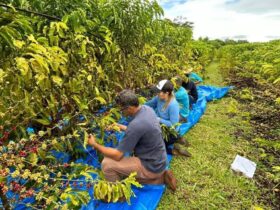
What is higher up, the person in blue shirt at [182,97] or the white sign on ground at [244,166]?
the person in blue shirt at [182,97]

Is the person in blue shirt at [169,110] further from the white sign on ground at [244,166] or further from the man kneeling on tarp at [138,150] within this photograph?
the man kneeling on tarp at [138,150]

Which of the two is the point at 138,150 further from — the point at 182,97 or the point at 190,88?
the point at 190,88

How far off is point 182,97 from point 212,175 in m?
1.48

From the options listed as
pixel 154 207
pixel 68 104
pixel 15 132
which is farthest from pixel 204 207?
pixel 15 132

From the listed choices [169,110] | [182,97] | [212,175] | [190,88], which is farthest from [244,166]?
[190,88]

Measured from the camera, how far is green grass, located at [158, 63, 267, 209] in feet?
10.5

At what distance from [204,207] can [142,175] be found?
2.29 ft

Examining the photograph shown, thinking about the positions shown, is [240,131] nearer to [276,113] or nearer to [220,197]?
[276,113]

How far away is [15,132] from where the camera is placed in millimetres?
2098

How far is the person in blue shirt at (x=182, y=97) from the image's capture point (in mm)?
4773

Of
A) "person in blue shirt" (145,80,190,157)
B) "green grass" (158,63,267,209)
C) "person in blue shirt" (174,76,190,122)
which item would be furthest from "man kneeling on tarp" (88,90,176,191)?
→ "person in blue shirt" (174,76,190,122)

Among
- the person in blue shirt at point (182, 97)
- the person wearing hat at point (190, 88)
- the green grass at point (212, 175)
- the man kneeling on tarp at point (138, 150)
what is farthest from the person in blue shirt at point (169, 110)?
the person wearing hat at point (190, 88)

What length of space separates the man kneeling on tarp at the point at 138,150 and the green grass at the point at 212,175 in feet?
0.84

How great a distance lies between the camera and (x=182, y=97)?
190 inches
